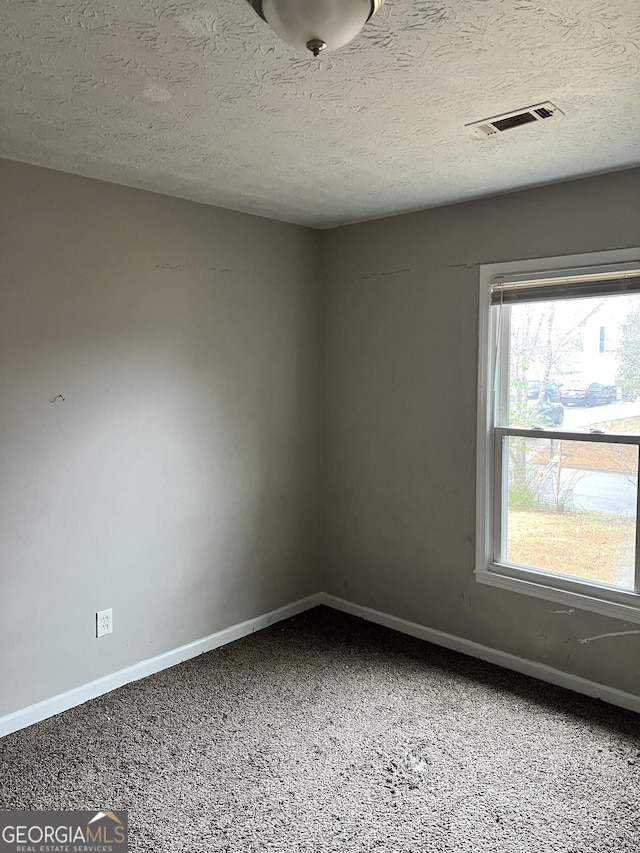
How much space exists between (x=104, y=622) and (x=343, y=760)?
1295 millimetres

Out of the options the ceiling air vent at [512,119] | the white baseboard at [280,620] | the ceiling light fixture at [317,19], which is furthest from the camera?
the white baseboard at [280,620]

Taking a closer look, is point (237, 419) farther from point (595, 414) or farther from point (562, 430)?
point (595, 414)

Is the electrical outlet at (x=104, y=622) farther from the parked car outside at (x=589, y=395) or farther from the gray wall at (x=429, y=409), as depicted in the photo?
the parked car outside at (x=589, y=395)

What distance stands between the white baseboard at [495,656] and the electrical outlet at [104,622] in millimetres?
1506

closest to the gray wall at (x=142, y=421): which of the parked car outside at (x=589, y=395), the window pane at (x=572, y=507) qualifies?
the window pane at (x=572, y=507)

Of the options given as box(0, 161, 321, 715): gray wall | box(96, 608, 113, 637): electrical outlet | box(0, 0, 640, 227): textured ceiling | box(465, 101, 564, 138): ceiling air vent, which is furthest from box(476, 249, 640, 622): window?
box(96, 608, 113, 637): electrical outlet

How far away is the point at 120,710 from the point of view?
2.84 metres

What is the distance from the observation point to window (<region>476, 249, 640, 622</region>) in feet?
9.30

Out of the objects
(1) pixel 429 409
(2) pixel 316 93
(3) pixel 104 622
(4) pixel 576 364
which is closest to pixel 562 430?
(4) pixel 576 364

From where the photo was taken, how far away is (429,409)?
3.50 metres

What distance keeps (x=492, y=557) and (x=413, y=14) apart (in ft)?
8.51

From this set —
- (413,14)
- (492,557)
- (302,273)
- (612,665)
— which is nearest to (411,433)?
(492,557)

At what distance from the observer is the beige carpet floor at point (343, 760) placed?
6.95 ft

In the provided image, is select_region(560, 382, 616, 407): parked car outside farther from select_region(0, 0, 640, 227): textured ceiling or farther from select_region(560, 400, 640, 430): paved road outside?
select_region(0, 0, 640, 227): textured ceiling
